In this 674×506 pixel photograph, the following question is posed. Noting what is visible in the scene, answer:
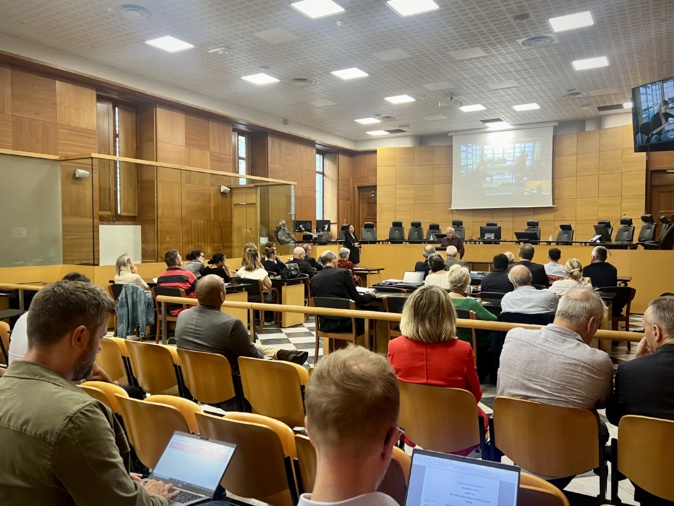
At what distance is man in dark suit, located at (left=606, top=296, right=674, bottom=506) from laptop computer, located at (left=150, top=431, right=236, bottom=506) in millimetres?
1686

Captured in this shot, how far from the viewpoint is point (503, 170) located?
51.0 ft

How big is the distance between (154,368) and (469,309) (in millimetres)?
2668

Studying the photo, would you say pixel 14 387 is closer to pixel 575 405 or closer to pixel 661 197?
pixel 575 405

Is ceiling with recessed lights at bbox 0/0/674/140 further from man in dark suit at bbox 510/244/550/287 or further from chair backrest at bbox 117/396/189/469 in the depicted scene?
chair backrest at bbox 117/396/189/469

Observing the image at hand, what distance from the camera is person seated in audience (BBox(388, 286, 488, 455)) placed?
2734 millimetres

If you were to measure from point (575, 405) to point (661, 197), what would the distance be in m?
13.7

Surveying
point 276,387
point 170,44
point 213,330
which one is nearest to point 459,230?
point 170,44

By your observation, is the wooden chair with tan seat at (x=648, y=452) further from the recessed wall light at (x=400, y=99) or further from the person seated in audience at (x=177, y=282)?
the recessed wall light at (x=400, y=99)

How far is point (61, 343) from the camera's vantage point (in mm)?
1505

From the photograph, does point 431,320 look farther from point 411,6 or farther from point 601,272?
point 411,6

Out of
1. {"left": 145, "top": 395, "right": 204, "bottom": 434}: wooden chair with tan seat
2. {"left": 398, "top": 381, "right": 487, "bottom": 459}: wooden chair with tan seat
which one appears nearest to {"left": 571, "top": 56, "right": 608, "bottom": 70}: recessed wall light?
{"left": 398, "top": 381, "right": 487, "bottom": 459}: wooden chair with tan seat

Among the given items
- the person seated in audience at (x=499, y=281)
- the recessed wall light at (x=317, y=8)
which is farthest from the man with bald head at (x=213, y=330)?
the recessed wall light at (x=317, y=8)

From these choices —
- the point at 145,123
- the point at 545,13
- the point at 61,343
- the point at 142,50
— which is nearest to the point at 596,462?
the point at 61,343

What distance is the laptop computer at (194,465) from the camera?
1.82m
